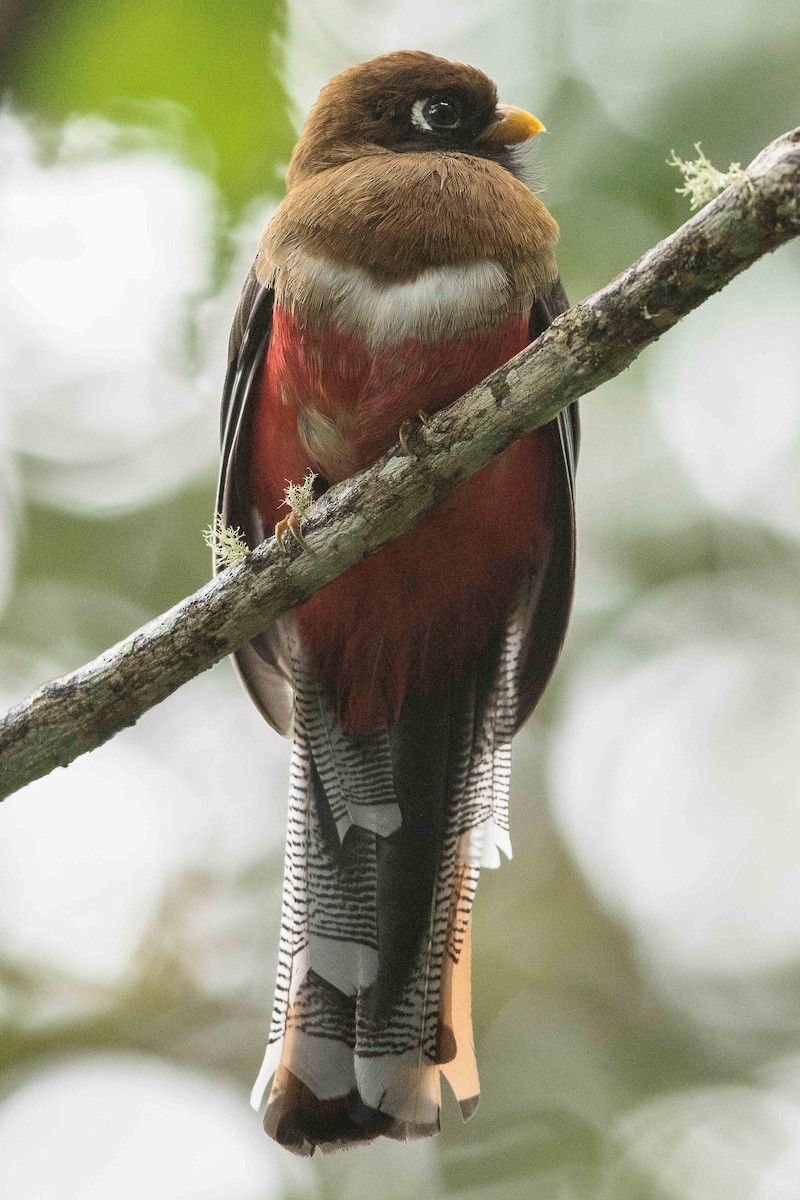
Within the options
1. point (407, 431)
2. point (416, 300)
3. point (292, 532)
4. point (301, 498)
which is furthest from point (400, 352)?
point (292, 532)

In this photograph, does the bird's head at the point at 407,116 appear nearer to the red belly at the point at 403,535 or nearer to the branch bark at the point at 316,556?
the red belly at the point at 403,535

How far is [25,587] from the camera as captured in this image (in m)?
6.77

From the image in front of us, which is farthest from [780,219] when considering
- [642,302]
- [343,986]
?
[343,986]

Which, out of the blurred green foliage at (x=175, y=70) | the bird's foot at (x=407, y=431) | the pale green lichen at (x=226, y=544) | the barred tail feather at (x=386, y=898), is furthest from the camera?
the barred tail feather at (x=386, y=898)

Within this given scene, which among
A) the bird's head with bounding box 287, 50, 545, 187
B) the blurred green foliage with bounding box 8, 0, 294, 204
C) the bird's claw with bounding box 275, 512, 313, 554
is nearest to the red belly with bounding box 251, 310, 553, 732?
the bird's claw with bounding box 275, 512, 313, 554

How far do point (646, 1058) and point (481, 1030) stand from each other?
30.0 inches

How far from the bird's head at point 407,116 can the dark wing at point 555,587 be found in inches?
23.1

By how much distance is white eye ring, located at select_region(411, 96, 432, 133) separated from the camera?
3.69 metres

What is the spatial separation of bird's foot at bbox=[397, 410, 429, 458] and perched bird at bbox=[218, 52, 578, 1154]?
0.56 ft

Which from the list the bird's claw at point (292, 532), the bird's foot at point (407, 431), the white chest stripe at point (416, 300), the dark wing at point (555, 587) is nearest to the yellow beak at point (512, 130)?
the dark wing at point (555, 587)

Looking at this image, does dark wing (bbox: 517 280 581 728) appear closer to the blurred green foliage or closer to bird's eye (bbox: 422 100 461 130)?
bird's eye (bbox: 422 100 461 130)

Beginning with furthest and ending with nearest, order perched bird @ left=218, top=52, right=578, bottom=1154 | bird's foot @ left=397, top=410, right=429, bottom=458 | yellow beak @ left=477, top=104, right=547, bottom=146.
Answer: yellow beak @ left=477, top=104, right=547, bottom=146 → perched bird @ left=218, top=52, right=578, bottom=1154 → bird's foot @ left=397, top=410, right=429, bottom=458

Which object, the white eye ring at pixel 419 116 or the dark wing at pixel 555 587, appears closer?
the dark wing at pixel 555 587

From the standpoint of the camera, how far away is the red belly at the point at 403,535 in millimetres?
3074
